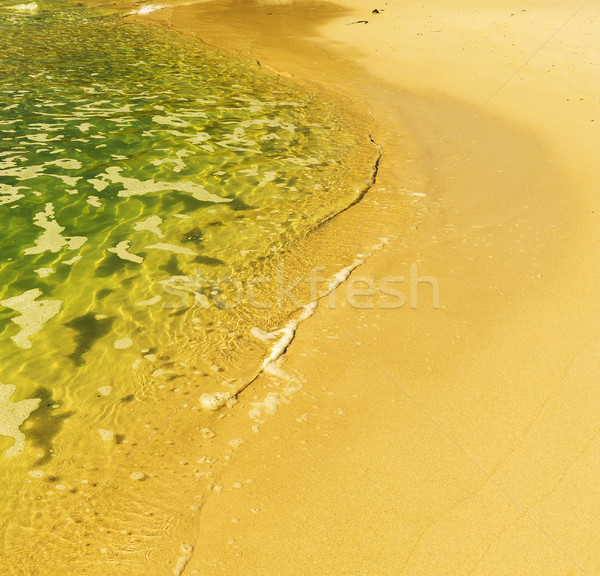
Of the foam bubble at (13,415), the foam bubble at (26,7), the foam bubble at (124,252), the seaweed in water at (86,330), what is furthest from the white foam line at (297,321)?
the foam bubble at (26,7)

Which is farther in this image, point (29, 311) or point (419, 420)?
point (29, 311)

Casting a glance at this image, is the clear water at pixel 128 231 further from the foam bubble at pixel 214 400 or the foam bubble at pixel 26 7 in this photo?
the foam bubble at pixel 26 7

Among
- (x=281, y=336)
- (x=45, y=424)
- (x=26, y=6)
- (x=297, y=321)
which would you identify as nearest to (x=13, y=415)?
(x=45, y=424)

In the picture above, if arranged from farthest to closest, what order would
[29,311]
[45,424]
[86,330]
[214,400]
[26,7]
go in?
[26,7], [29,311], [86,330], [214,400], [45,424]

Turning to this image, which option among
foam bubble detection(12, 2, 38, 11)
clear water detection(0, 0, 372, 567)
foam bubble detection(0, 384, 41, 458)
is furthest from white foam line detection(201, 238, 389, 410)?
foam bubble detection(12, 2, 38, 11)

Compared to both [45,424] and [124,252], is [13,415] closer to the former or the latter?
[45,424]

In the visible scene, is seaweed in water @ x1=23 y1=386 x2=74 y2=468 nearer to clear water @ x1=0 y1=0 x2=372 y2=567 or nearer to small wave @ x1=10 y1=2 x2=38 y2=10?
clear water @ x1=0 y1=0 x2=372 y2=567

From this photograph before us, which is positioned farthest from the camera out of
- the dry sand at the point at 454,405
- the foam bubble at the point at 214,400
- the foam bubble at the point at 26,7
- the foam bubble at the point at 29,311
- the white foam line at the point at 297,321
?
the foam bubble at the point at 26,7
